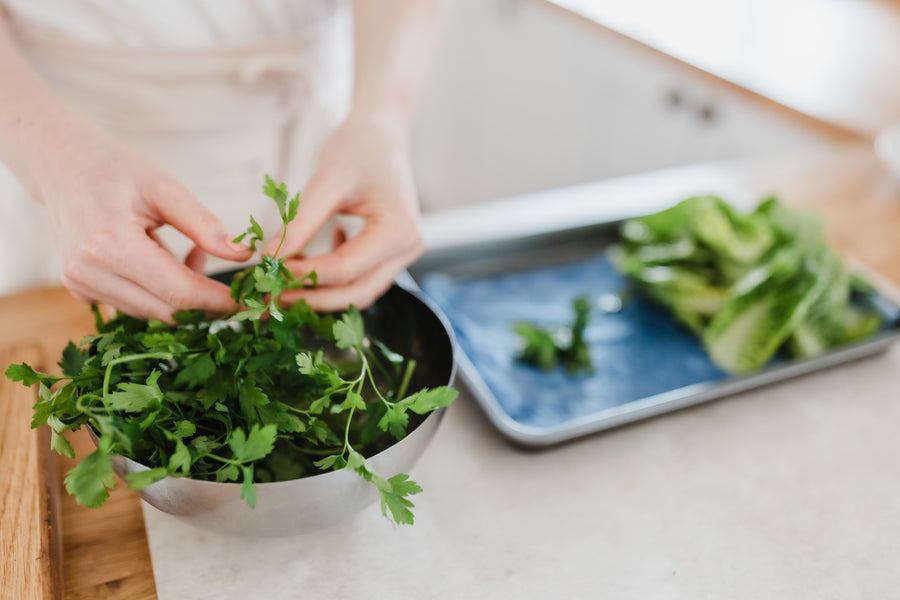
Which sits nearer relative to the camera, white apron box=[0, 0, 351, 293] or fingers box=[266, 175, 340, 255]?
fingers box=[266, 175, 340, 255]

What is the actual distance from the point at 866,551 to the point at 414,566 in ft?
1.40

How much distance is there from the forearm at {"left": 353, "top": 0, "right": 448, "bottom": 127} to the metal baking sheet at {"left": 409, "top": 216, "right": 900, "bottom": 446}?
28 cm

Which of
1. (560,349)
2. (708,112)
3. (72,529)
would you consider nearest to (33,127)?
(72,529)

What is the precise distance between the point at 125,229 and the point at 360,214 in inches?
8.7

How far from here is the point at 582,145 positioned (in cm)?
241

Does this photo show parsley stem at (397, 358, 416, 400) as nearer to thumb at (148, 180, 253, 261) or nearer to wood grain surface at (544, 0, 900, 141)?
thumb at (148, 180, 253, 261)

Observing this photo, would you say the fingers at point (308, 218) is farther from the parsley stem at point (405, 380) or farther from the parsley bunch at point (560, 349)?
the parsley bunch at point (560, 349)

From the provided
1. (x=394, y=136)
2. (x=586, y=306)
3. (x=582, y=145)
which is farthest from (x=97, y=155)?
(x=582, y=145)

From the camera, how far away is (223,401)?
58cm

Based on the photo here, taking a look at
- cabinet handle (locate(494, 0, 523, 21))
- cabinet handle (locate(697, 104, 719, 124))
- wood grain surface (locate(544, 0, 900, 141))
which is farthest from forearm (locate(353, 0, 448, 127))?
cabinet handle (locate(494, 0, 523, 21))

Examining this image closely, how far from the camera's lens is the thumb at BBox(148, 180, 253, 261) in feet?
2.12

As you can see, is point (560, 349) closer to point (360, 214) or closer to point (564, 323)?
point (564, 323)

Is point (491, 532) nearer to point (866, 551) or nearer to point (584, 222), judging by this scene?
point (866, 551)

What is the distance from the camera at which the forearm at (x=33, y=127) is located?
0.67m
